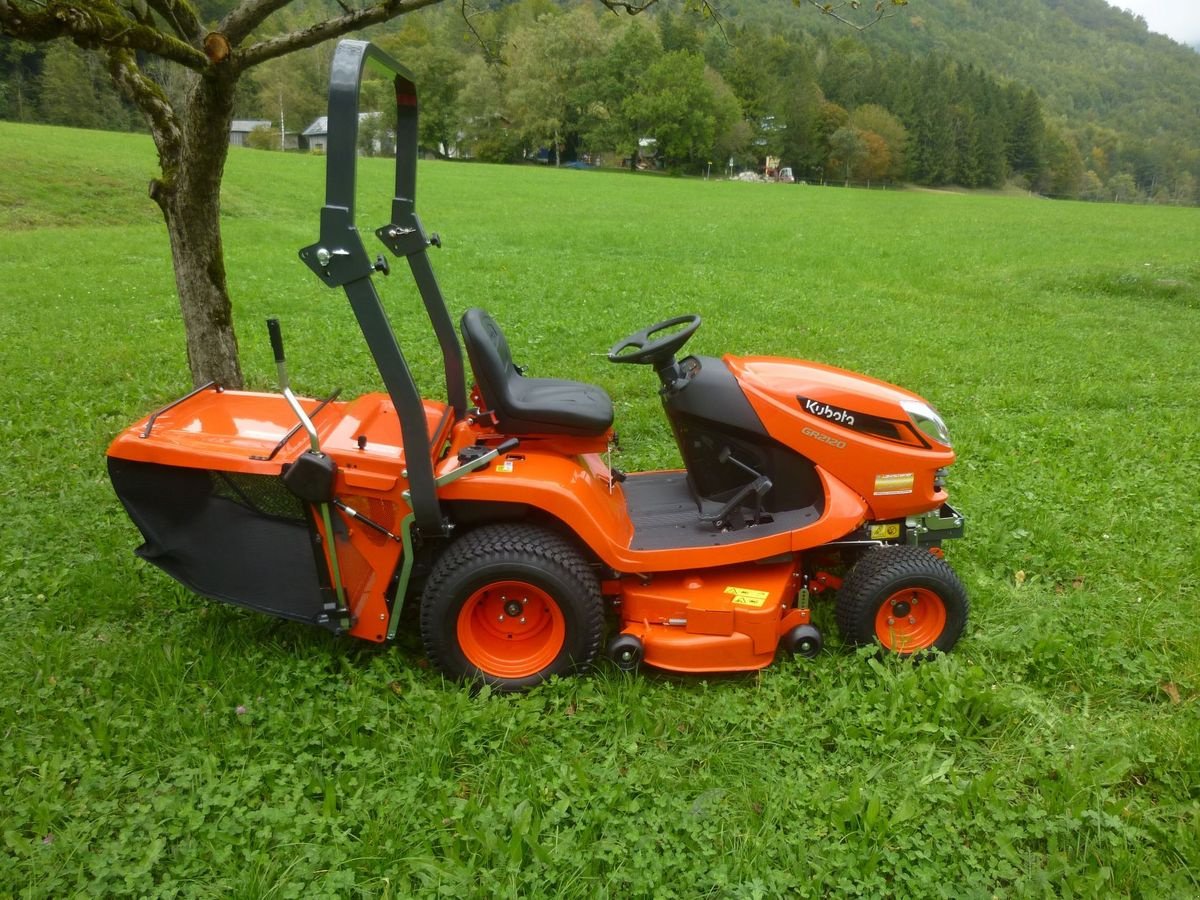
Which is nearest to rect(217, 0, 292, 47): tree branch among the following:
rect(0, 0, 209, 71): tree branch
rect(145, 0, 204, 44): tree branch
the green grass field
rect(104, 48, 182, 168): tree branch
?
rect(145, 0, 204, 44): tree branch

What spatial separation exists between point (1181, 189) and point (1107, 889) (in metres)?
109

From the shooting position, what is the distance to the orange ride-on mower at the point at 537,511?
318 cm

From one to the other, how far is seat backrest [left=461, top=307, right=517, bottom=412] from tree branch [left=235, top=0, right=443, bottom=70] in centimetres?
159

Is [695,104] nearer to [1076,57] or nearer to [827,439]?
[827,439]

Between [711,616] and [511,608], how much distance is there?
30.8 inches

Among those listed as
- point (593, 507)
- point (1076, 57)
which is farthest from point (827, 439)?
point (1076, 57)

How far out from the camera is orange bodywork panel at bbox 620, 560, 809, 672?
3.33m

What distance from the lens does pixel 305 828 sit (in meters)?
2.63

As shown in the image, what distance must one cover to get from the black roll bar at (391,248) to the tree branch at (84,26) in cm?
95

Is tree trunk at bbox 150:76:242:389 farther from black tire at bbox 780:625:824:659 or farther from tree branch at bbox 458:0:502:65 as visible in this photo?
black tire at bbox 780:625:824:659

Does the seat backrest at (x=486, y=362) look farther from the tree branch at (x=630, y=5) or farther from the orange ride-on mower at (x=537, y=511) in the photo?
the tree branch at (x=630, y=5)

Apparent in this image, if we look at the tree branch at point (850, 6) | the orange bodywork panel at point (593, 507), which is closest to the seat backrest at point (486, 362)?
the orange bodywork panel at point (593, 507)

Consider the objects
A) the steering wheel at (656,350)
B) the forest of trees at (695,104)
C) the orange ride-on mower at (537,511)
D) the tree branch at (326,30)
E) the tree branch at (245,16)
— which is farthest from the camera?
the forest of trees at (695,104)

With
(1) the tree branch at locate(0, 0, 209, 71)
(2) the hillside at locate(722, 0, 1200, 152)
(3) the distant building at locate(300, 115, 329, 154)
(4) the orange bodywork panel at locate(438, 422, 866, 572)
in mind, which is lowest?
(4) the orange bodywork panel at locate(438, 422, 866, 572)
